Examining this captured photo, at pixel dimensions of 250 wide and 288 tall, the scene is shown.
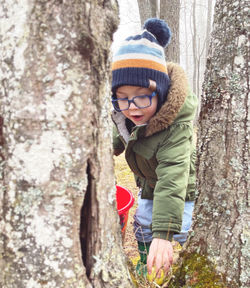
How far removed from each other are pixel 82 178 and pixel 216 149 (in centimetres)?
82

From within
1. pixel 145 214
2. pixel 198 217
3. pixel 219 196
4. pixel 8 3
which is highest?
pixel 8 3

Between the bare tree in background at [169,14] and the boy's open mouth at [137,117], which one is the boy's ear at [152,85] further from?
the bare tree in background at [169,14]

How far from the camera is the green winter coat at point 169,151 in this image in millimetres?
1947

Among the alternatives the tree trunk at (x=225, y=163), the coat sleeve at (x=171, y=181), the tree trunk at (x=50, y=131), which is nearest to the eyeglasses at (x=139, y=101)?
the coat sleeve at (x=171, y=181)

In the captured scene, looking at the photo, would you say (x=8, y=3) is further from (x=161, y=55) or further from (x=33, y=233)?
(x=161, y=55)

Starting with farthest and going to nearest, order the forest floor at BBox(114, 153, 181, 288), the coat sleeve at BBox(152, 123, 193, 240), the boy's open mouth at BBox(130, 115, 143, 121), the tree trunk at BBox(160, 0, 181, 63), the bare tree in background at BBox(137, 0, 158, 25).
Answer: the bare tree in background at BBox(137, 0, 158, 25), the tree trunk at BBox(160, 0, 181, 63), the boy's open mouth at BBox(130, 115, 143, 121), the coat sleeve at BBox(152, 123, 193, 240), the forest floor at BBox(114, 153, 181, 288)

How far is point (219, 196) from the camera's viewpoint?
1.47 meters

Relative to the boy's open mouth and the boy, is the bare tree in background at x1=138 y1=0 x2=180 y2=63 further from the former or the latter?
the boy's open mouth

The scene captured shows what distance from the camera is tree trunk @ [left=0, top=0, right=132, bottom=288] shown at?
0.99 m

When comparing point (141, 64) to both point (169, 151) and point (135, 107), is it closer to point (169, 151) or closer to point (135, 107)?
point (135, 107)

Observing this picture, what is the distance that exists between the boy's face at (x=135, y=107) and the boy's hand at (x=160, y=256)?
101 centimetres

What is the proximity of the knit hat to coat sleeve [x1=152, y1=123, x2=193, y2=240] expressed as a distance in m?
0.34

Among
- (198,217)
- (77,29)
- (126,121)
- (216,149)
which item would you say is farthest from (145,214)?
(77,29)

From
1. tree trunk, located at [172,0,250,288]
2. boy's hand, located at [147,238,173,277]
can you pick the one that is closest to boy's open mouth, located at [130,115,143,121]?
tree trunk, located at [172,0,250,288]
